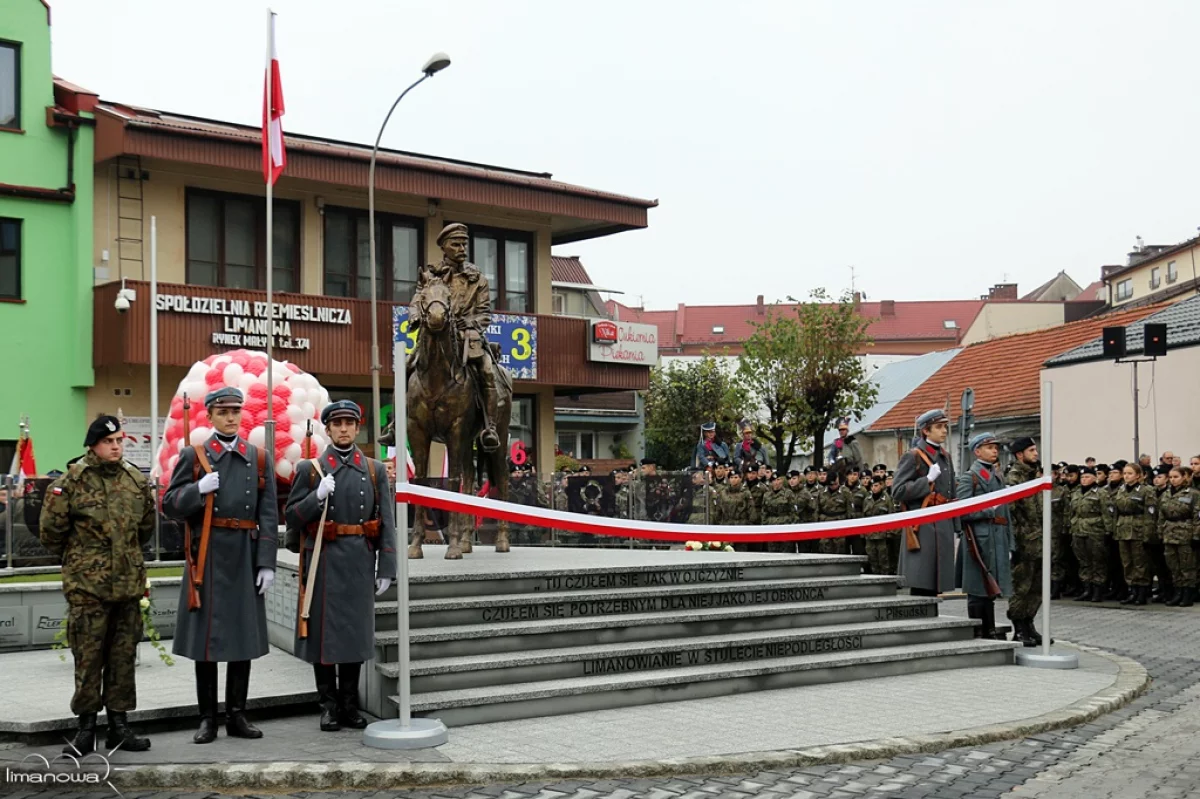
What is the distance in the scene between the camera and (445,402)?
12477 millimetres

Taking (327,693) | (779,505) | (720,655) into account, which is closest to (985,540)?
(720,655)

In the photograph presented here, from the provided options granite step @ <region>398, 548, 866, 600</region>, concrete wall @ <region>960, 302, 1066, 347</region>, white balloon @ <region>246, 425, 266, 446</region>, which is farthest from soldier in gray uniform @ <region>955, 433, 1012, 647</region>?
concrete wall @ <region>960, 302, 1066, 347</region>

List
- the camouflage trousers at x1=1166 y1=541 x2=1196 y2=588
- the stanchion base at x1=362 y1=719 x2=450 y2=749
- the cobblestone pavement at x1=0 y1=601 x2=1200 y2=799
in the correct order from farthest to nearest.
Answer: the camouflage trousers at x1=1166 y1=541 x2=1196 y2=588
the stanchion base at x1=362 y1=719 x2=450 y2=749
the cobblestone pavement at x1=0 y1=601 x2=1200 y2=799

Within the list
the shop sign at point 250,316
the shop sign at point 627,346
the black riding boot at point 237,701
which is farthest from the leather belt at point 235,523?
the shop sign at point 627,346

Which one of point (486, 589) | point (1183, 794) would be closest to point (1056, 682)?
point (1183, 794)

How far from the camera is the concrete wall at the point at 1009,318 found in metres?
70.7

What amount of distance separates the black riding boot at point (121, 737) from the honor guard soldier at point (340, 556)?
110cm

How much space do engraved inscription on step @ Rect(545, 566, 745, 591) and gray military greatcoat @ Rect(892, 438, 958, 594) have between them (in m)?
2.01

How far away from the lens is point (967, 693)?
10133mm

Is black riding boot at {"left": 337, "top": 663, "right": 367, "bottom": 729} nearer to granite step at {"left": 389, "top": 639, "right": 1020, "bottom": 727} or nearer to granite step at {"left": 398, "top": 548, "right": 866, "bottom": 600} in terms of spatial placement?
granite step at {"left": 389, "top": 639, "right": 1020, "bottom": 727}

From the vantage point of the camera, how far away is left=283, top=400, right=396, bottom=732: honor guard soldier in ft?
27.7

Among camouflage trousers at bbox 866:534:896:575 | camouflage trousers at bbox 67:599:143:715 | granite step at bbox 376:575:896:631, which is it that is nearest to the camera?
camouflage trousers at bbox 67:599:143:715

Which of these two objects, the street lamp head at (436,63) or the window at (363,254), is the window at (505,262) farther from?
the street lamp head at (436,63)

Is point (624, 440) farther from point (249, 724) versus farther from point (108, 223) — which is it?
point (249, 724)
